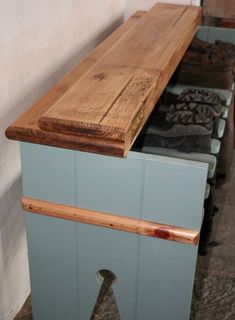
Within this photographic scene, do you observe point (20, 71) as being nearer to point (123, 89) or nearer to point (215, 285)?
point (123, 89)

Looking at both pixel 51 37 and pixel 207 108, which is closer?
pixel 51 37

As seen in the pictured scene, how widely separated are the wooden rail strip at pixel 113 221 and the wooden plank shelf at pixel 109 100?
0.22 m

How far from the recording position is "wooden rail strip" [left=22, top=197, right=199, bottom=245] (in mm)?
1333

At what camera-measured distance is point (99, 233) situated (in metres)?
1.42

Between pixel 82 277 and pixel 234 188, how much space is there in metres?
1.42

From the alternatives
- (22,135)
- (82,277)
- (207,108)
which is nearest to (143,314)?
(82,277)

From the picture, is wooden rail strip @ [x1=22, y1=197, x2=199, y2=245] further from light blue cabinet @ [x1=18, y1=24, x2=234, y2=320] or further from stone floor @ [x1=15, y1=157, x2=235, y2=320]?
stone floor @ [x1=15, y1=157, x2=235, y2=320]

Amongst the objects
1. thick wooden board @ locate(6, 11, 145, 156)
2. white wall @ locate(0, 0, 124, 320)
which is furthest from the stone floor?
thick wooden board @ locate(6, 11, 145, 156)

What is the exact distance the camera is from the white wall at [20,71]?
148 cm

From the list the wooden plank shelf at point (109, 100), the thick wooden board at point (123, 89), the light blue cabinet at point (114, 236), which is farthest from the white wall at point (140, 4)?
the light blue cabinet at point (114, 236)

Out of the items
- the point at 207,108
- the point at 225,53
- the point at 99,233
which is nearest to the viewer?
the point at 99,233

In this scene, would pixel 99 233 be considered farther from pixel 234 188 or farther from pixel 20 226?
pixel 234 188

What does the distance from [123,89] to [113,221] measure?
1.23 feet

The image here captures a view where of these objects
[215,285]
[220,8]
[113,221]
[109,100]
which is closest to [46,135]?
[109,100]
